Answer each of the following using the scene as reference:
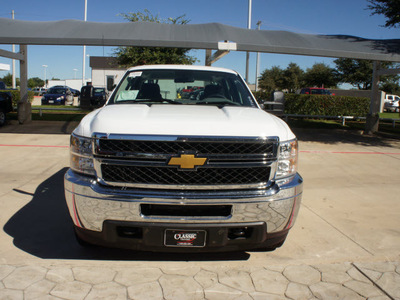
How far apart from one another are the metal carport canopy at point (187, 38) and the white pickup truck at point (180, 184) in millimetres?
7585

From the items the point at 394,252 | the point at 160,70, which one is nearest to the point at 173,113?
the point at 160,70

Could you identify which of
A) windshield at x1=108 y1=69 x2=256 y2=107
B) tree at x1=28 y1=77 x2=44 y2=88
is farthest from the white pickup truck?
tree at x1=28 y1=77 x2=44 y2=88

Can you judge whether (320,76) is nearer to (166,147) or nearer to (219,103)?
(219,103)

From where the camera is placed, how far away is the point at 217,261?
3.56m

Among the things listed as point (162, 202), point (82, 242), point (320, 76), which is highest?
point (320, 76)

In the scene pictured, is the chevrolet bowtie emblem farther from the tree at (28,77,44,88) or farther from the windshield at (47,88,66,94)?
the tree at (28,77,44,88)

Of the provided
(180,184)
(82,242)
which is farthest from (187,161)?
(82,242)

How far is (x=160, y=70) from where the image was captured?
4.91 m

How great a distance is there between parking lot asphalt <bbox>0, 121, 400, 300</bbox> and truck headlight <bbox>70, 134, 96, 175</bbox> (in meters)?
0.93

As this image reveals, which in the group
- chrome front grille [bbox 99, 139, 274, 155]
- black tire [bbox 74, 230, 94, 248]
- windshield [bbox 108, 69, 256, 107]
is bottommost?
black tire [bbox 74, 230, 94, 248]

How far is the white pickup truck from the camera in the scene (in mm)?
2928

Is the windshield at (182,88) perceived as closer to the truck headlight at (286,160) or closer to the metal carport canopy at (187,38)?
the truck headlight at (286,160)

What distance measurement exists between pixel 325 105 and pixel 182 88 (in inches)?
644

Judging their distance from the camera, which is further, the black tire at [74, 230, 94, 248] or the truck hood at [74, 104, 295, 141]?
the black tire at [74, 230, 94, 248]
